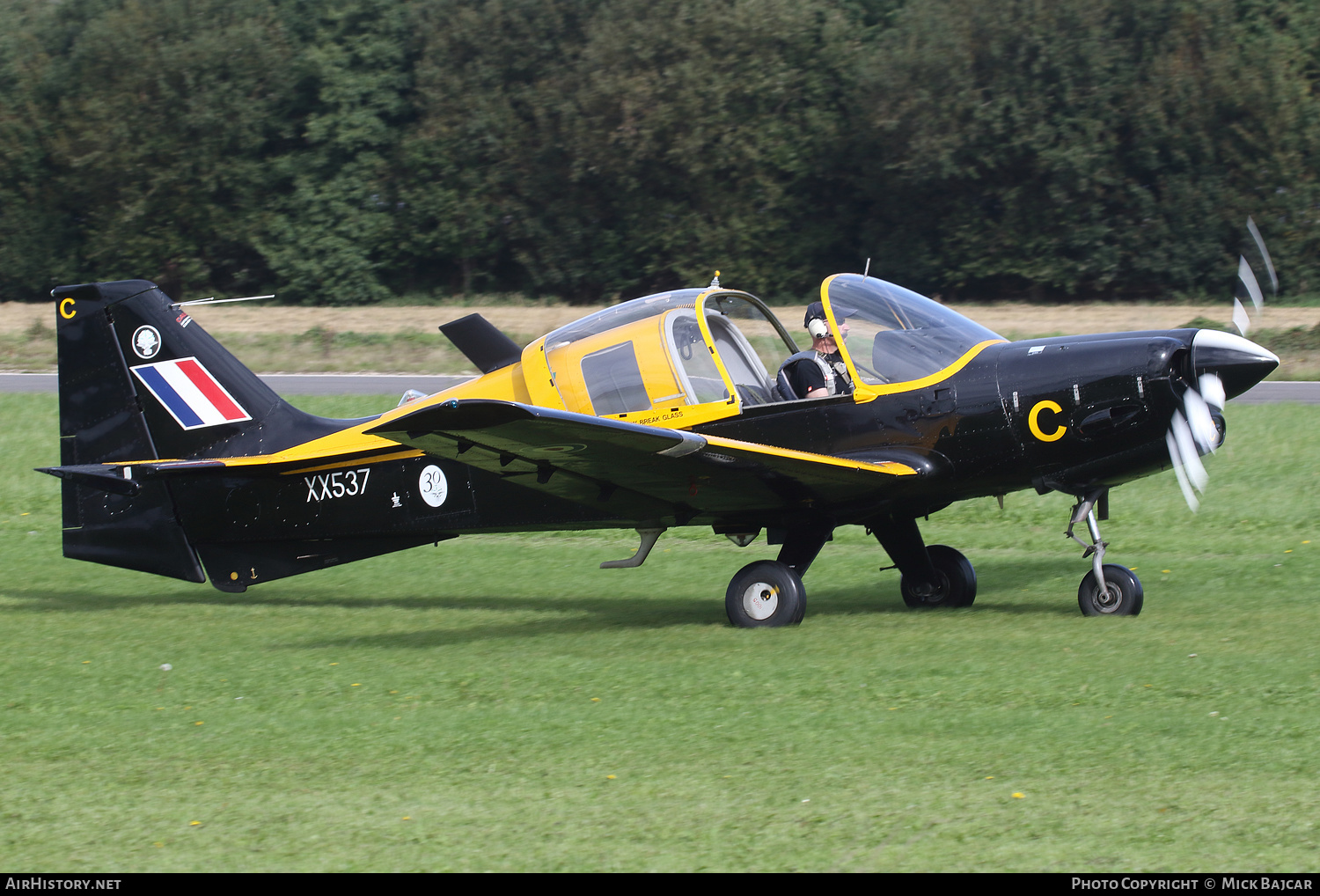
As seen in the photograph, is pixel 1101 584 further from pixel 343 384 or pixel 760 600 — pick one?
pixel 343 384

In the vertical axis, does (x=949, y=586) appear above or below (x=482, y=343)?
below

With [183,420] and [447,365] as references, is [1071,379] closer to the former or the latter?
[183,420]

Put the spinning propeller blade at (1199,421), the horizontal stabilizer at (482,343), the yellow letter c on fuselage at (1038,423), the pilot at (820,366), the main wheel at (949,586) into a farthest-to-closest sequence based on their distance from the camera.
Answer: the main wheel at (949,586) < the horizontal stabilizer at (482,343) < the pilot at (820,366) < the yellow letter c on fuselage at (1038,423) < the spinning propeller blade at (1199,421)

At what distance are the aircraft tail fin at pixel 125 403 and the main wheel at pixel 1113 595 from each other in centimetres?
637

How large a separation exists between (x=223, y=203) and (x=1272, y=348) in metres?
30.9

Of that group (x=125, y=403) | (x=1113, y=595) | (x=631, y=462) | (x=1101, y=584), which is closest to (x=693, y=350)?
(x=631, y=462)

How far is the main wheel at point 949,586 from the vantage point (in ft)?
33.6

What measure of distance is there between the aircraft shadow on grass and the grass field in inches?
1.9

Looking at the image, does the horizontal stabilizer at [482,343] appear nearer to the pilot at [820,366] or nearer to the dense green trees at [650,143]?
the pilot at [820,366]

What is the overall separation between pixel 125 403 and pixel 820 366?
19.7 ft

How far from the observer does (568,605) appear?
11164 mm

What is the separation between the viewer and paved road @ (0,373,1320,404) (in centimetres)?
2325

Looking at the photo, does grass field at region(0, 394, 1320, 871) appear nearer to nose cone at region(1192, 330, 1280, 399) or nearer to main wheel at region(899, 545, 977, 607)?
main wheel at region(899, 545, 977, 607)

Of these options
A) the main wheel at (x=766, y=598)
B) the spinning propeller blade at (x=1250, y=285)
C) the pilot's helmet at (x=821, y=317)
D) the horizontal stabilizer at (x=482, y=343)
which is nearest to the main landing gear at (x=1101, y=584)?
the spinning propeller blade at (x=1250, y=285)
